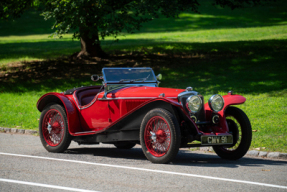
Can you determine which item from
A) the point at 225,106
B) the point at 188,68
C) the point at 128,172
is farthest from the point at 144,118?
the point at 188,68

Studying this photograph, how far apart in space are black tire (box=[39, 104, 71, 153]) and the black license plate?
10.1 feet

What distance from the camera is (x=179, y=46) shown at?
1001 inches

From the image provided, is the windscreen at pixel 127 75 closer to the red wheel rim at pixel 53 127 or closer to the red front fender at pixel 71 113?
the red front fender at pixel 71 113

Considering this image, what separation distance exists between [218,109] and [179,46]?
18.4m

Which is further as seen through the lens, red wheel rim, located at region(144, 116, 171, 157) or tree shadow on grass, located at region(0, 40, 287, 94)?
tree shadow on grass, located at region(0, 40, 287, 94)

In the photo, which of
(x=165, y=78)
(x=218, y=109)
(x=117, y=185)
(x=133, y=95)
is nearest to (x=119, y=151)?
(x=133, y=95)

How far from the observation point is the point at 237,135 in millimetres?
7520

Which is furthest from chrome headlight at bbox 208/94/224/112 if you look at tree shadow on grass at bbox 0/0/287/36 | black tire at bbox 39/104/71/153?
tree shadow on grass at bbox 0/0/287/36

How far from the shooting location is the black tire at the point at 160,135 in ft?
21.5

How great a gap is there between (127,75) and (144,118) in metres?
1.79

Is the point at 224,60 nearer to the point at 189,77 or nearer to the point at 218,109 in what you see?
the point at 189,77

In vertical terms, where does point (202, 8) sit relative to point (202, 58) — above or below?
above

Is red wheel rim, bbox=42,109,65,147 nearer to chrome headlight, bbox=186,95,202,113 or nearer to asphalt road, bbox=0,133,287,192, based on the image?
asphalt road, bbox=0,133,287,192

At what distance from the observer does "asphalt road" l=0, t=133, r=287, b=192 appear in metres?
Answer: 5.38
